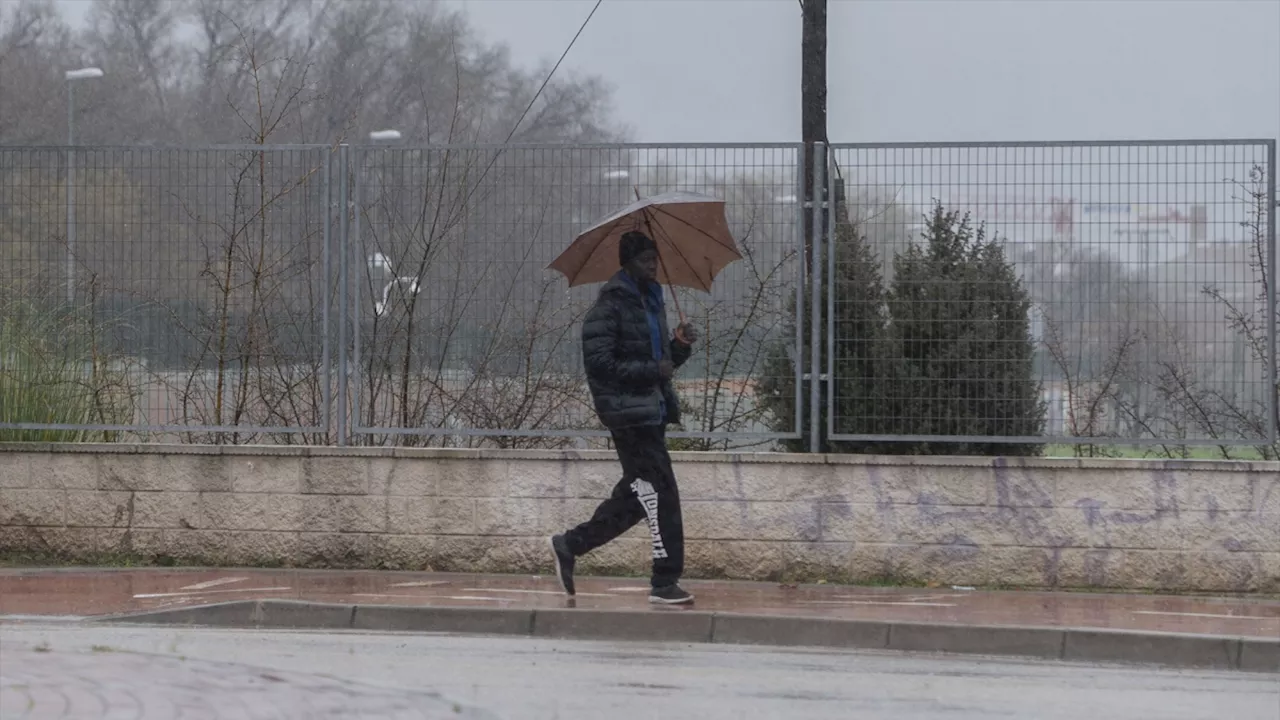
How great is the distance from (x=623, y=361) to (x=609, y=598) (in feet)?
4.64

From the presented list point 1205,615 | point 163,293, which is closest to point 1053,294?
point 1205,615

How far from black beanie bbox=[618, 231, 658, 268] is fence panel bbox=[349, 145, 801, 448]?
144 cm

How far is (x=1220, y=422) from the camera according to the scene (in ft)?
33.1

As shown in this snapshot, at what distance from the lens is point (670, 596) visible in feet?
29.8

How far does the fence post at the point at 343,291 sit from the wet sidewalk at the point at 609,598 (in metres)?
1.04

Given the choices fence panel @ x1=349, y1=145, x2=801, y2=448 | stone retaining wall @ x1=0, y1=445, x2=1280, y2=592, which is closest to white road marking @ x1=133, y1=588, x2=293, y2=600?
stone retaining wall @ x1=0, y1=445, x2=1280, y2=592

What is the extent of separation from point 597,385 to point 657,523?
84 cm

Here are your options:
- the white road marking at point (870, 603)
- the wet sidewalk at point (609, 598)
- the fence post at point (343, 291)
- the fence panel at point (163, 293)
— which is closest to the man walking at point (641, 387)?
the wet sidewalk at point (609, 598)

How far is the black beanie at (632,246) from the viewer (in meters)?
9.05

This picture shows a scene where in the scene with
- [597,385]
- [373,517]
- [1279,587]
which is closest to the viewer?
[597,385]

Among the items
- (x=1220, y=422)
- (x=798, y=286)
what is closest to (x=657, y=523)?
(x=798, y=286)

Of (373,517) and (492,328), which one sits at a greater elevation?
(492,328)

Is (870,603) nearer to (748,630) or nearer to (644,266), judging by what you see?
(748,630)

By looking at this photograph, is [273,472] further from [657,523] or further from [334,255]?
[657,523]
